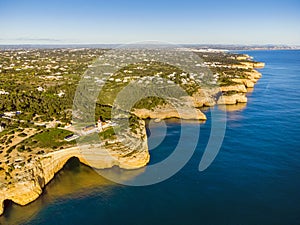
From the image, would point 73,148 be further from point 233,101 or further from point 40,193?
point 233,101

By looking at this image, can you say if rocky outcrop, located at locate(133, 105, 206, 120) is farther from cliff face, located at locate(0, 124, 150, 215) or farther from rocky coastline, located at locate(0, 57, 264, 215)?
cliff face, located at locate(0, 124, 150, 215)

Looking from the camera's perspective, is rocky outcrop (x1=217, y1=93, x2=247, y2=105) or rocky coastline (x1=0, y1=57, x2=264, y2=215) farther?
rocky outcrop (x1=217, y1=93, x2=247, y2=105)

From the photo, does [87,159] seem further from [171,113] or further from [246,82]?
[246,82]

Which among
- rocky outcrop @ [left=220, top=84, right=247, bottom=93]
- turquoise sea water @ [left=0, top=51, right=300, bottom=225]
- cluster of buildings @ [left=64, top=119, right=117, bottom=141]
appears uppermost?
cluster of buildings @ [left=64, top=119, right=117, bottom=141]

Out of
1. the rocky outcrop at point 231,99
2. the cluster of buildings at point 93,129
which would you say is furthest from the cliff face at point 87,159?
the rocky outcrop at point 231,99

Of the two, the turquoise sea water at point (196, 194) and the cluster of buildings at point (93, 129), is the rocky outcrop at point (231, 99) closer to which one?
the turquoise sea water at point (196, 194)

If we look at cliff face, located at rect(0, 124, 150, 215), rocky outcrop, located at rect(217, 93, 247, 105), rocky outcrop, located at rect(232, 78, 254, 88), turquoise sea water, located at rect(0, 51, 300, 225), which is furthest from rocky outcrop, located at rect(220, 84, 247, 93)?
cliff face, located at rect(0, 124, 150, 215)

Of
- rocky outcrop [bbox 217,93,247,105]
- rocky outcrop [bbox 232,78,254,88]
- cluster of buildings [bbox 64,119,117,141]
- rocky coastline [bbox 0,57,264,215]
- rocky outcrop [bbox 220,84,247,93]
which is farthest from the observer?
rocky outcrop [bbox 232,78,254,88]

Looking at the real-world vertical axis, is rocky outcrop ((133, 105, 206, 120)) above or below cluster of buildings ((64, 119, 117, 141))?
below

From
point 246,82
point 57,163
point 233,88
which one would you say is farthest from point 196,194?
point 246,82

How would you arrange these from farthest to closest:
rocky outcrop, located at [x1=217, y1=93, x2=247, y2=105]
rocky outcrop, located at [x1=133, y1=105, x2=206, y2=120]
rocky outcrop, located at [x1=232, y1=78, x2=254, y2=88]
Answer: rocky outcrop, located at [x1=232, y1=78, x2=254, y2=88] → rocky outcrop, located at [x1=217, y1=93, x2=247, y2=105] → rocky outcrop, located at [x1=133, y1=105, x2=206, y2=120]
